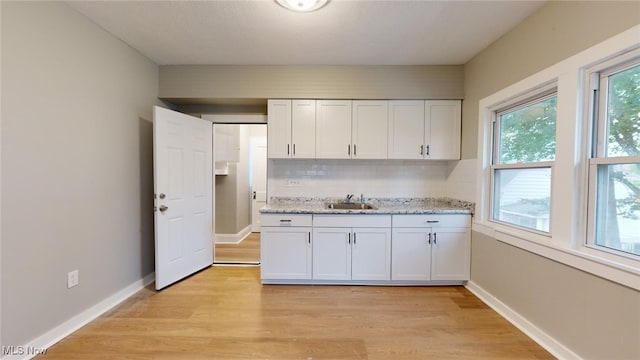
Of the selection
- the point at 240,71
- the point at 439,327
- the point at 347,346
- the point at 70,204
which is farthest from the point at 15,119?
the point at 439,327

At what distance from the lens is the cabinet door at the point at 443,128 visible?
313 centimetres

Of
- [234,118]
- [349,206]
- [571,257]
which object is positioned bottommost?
[571,257]

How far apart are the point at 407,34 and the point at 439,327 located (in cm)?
252

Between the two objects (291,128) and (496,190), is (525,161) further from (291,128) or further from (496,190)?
(291,128)

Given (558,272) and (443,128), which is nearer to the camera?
(558,272)

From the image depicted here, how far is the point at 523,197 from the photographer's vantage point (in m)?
2.32

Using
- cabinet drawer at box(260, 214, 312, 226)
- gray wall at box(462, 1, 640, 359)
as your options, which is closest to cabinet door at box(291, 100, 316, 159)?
cabinet drawer at box(260, 214, 312, 226)

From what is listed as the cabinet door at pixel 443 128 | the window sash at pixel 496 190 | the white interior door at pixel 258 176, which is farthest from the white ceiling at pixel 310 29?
the white interior door at pixel 258 176

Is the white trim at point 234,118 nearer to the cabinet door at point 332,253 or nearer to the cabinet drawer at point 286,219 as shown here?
the cabinet drawer at point 286,219

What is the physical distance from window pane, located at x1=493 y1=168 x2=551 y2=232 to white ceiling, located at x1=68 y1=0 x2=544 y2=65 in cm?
126

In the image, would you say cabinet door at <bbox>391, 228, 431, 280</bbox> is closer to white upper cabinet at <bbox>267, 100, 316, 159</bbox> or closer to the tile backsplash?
the tile backsplash

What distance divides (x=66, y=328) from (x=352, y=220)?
2528 mm

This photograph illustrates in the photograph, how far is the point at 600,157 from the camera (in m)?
1.64

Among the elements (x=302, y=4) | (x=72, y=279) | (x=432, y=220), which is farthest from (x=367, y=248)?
(x=72, y=279)
